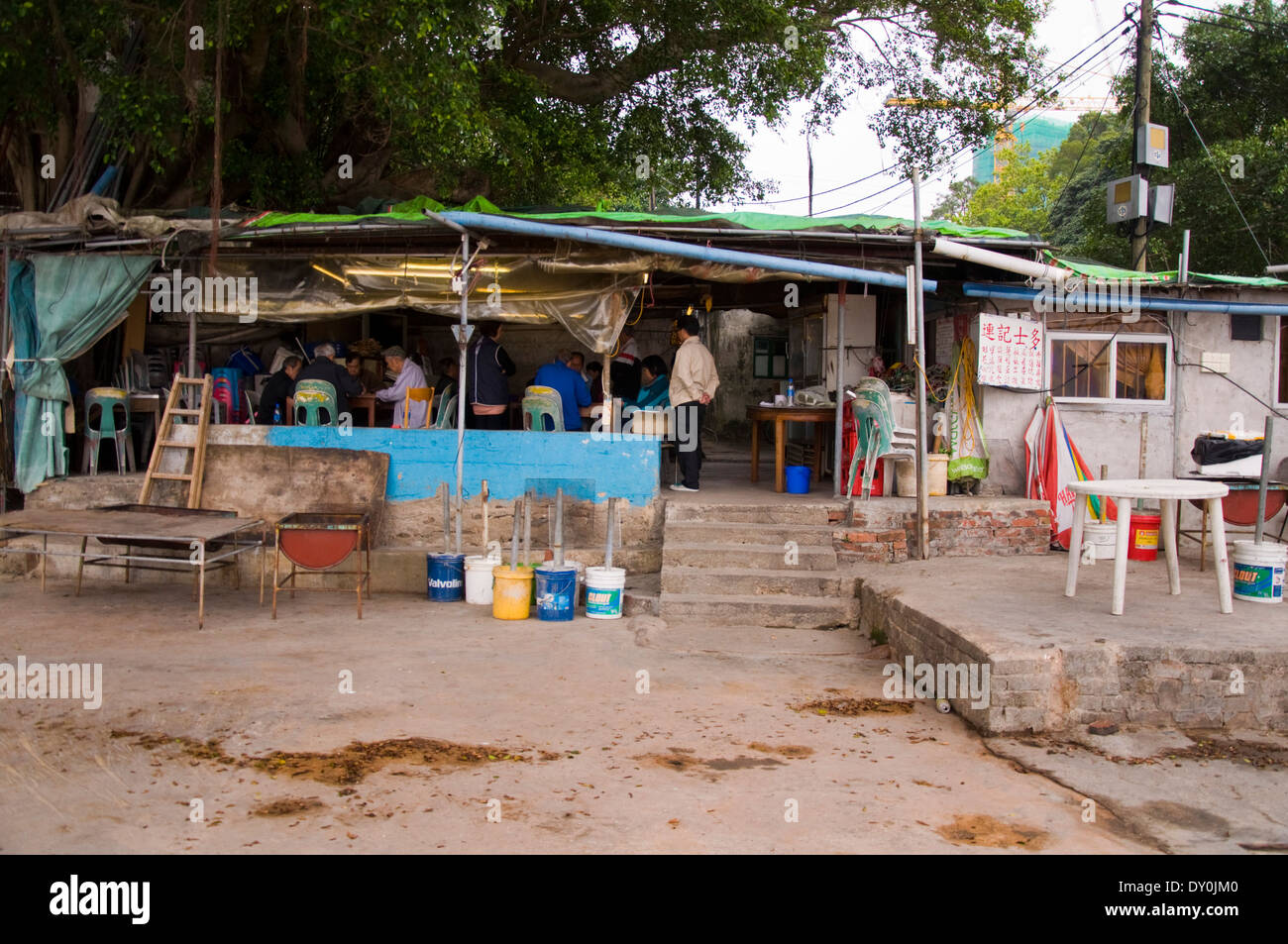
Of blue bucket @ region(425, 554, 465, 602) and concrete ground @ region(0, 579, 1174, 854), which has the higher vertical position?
blue bucket @ region(425, 554, 465, 602)

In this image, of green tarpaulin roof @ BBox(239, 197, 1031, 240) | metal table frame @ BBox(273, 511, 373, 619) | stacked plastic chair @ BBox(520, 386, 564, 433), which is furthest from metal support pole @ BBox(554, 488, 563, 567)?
green tarpaulin roof @ BBox(239, 197, 1031, 240)

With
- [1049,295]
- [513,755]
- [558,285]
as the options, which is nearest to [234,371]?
[558,285]

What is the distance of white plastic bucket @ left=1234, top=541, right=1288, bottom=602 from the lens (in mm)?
6770

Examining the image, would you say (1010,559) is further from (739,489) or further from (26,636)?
(26,636)

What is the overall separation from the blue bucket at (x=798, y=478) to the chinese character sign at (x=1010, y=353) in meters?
1.87

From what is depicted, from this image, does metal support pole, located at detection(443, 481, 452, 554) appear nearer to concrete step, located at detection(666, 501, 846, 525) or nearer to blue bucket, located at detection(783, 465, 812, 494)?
concrete step, located at detection(666, 501, 846, 525)

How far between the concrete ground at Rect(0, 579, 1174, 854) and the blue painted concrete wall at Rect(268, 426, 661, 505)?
218cm

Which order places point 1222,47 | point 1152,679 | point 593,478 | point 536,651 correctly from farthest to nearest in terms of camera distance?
point 1222,47 < point 593,478 < point 536,651 < point 1152,679

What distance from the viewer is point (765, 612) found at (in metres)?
7.99

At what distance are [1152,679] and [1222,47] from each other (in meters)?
14.3

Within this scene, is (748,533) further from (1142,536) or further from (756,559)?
(1142,536)

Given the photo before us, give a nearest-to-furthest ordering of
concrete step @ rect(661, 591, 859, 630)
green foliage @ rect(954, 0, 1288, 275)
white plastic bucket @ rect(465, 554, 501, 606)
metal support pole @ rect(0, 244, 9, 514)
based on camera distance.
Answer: concrete step @ rect(661, 591, 859, 630) < white plastic bucket @ rect(465, 554, 501, 606) < metal support pole @ rect(0, 244, 9, 514) < green foliage @ rect(954, 0, 1288, 275)

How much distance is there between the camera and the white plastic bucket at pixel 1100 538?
8.58m

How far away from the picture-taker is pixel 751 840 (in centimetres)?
399
